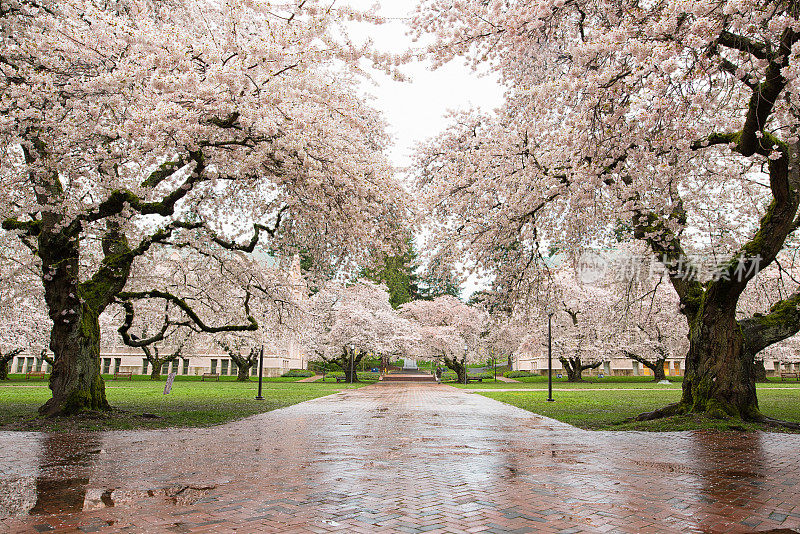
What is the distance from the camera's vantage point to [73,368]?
11.4 metres

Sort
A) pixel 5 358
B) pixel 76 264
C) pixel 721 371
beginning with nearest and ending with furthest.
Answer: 1. pixel 721 371
2. pixel 76 264
3. pixel 5 358

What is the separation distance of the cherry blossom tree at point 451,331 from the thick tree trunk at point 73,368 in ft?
106

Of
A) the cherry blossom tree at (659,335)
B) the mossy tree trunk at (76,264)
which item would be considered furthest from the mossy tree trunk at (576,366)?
the mossy tree trunk at (76,264)

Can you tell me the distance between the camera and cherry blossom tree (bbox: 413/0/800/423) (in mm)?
6121

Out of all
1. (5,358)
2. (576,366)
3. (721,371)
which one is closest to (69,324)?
(721,371)

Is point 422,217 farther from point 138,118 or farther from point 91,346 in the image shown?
point 91,346

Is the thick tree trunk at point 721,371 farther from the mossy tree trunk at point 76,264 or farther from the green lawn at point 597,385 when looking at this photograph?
the green lawn at point 597,385

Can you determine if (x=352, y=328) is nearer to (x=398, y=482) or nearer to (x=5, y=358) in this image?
(x=5, y=358)

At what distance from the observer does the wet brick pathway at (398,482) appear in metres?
3.80

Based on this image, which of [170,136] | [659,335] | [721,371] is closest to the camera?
[170,136]

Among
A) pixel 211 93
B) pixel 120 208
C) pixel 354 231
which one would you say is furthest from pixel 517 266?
pixel 120 208

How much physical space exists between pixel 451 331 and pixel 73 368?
115ft

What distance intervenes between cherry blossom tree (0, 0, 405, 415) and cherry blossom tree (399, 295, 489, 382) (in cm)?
3111

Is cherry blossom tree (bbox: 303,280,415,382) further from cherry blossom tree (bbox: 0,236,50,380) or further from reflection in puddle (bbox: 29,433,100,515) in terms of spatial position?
reflection in puddle (bbox: 29,433,100,515)
